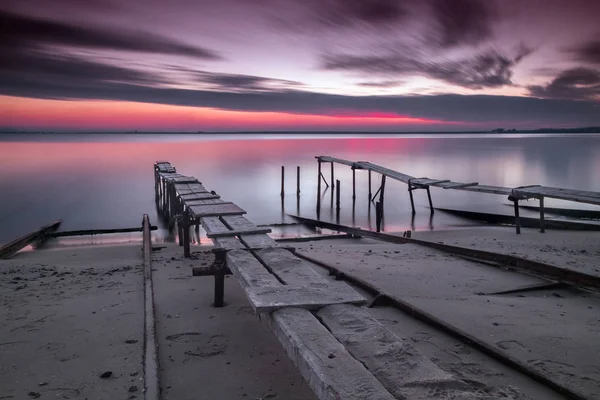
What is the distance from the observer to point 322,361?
2.26 metres

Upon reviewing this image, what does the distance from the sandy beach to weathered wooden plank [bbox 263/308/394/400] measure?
0.92 metres

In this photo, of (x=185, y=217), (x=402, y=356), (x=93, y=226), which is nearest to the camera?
(x=402, y=356)

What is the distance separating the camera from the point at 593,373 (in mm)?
3584

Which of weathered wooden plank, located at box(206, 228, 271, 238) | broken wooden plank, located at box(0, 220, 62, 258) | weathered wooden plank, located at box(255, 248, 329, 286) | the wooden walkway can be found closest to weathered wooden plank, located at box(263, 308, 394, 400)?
the wooden walkway

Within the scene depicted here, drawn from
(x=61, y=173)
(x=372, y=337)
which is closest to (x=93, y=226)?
(x=372, y=337)

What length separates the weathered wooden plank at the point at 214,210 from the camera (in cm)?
676

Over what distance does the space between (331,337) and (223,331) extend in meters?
2.36

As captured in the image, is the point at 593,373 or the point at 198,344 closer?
the point at 593,373

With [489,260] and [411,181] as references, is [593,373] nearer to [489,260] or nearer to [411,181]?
[489,260]

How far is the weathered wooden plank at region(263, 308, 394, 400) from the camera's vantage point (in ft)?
6.59

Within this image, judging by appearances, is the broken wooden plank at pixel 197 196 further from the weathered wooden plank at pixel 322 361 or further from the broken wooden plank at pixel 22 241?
the weathered wooden plank at pixel 322 361

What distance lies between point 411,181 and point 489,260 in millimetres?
9312

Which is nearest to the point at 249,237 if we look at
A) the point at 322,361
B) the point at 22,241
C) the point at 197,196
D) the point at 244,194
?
the point at 322,361

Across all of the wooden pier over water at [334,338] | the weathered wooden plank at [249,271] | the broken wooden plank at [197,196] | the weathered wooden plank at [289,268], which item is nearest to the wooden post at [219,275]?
the wooden pier over water at [334,338]
